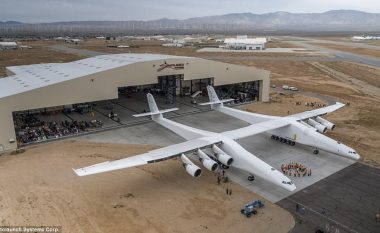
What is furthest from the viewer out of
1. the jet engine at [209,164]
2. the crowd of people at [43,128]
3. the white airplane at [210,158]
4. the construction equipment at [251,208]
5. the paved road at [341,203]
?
the crowd of people at [43,128]

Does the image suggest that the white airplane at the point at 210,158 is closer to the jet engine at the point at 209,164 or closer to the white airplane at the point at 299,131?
the jet engine at the point at 209,164

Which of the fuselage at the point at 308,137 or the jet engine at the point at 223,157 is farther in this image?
the fuselage at the point at 308,137

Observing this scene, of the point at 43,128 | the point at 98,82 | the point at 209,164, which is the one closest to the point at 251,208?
the point at 209,164

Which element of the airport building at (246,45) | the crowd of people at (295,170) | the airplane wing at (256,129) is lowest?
the crowd of people at (295,170)

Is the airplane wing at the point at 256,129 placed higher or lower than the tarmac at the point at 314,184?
higher

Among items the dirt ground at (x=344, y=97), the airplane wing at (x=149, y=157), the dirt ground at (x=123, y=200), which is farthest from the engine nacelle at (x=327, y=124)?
the dirt ground at (x=123, y=200)

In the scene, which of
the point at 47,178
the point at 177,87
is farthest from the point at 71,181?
the point at 177,87
